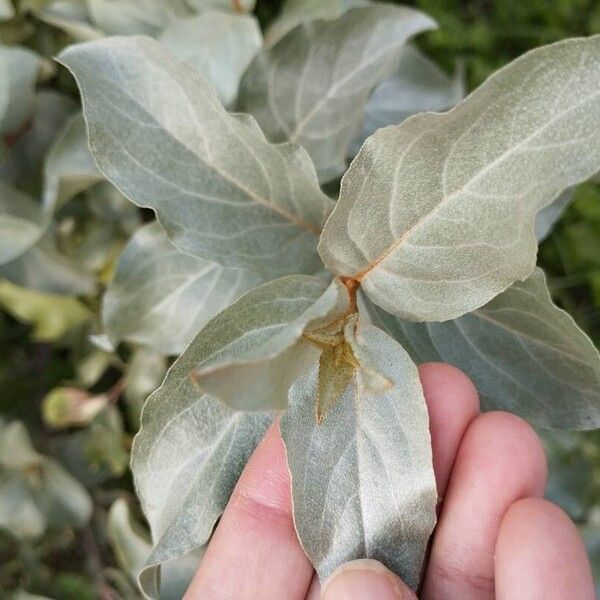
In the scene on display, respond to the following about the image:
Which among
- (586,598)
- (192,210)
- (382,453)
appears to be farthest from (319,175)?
(586,598)

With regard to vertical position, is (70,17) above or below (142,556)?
above

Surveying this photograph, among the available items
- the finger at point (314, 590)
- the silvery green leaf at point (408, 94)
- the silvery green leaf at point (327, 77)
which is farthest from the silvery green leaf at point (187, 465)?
the silvery green leaf at point (408, 94)

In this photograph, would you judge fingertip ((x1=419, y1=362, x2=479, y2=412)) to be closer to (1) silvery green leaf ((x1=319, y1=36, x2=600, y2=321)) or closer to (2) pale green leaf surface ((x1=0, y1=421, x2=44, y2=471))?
(1) silvery green leaf ((x1=319, y1=36, x2=600, y2=321))

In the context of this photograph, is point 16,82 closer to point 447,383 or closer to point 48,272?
point 48,272

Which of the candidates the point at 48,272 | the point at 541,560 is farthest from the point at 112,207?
the point at 541,560

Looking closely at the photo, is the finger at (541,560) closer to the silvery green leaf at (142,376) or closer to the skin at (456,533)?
the skin at (456,533)

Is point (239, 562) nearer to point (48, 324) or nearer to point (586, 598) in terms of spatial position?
point (586, 598)
